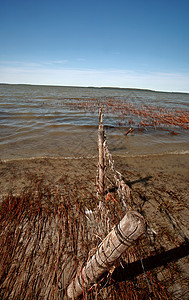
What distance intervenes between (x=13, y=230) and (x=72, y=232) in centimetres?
133

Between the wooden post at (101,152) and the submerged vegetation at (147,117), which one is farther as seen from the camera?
the submerged vegetation at (147,117)

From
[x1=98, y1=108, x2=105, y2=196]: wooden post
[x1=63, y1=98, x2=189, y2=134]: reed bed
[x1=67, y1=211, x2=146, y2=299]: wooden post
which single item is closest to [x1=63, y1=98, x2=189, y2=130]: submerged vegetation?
[x1=63, y1=98, x2=189, y2=134]: reed bed

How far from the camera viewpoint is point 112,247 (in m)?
1.60

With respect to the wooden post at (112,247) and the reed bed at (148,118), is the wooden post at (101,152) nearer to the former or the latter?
the wooden post at (112,247)

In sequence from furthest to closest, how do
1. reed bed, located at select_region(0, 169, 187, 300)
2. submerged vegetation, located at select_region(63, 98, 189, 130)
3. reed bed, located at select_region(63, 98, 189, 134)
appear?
submerged vegetation, located at select_region(63, 98, 189, 130) < reed bed, located at select_region(63, 98, 189, 134) < reed bed, located at select_region(0, 169, 187, 300)

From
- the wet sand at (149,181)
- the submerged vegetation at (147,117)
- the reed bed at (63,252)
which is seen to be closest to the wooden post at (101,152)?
the reed bed at (63,252)

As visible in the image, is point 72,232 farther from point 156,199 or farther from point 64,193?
point 156,199

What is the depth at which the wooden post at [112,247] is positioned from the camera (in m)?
1.38

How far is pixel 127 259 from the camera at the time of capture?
2.79 metres

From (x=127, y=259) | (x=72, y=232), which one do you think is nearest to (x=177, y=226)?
(x=127, y=259)

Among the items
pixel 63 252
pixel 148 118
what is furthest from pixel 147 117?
pixel 63 252

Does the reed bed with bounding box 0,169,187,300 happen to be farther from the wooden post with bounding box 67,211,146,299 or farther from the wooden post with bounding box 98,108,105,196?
the wooden post with bounding box 98,108,105,196

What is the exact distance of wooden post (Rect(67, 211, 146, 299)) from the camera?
138 centimetres

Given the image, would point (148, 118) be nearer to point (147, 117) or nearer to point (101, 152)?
point (147, 117)
